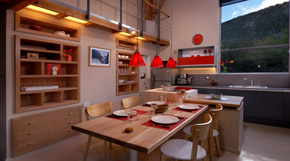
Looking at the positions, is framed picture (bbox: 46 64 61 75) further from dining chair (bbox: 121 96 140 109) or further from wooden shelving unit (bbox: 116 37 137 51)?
wooden shelving unit (bbox: 116 37 137 51)

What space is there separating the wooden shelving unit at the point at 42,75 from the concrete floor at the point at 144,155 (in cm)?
71

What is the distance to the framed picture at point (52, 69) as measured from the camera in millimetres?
2915

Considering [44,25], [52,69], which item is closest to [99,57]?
[52,69]

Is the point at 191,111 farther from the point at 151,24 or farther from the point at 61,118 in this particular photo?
the point at 151,24

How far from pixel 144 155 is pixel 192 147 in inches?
47.6

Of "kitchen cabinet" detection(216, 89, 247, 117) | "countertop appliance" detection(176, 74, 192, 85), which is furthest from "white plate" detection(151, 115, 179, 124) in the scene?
"countertop appliance" detection(176, 74, 192, 85)

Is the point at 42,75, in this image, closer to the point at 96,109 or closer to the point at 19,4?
the point at 19,4

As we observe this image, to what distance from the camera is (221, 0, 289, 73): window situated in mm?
4285

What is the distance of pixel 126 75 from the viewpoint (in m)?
5.02

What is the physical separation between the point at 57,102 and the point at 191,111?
2.42 m

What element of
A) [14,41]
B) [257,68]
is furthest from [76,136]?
[257,68]

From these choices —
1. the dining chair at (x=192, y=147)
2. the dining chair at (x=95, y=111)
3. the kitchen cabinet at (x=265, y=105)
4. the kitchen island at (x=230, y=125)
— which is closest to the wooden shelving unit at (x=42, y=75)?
the dining chair at (x=95, y=111)

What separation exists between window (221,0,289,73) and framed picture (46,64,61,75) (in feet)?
14.2

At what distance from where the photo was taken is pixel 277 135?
3.27 meters
